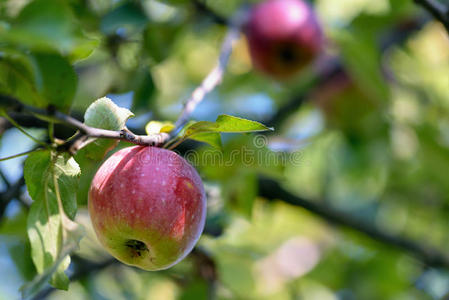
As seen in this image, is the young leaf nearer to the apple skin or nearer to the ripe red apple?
the apple skin

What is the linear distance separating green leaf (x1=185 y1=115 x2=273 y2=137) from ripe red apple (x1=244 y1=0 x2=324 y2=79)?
123cm

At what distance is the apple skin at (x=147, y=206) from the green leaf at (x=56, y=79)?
0.16 metres

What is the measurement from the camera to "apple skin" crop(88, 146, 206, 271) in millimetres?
924

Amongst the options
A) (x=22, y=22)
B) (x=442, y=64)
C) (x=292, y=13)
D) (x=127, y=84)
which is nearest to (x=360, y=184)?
(x=442, y=64)

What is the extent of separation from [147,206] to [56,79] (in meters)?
0.27

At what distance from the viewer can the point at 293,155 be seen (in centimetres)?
213

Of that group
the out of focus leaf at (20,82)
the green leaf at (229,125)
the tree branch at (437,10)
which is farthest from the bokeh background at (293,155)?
the tree branch at (437,10)

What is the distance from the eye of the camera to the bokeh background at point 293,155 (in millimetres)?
1630

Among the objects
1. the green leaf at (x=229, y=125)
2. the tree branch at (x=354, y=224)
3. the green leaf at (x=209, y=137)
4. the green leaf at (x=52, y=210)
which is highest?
the green leaf at (x=229, y=125)

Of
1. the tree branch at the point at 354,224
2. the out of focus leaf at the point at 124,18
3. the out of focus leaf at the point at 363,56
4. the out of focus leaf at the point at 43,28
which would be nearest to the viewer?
the out of focus leaf at the point at 43,28

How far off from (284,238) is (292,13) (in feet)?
4.07

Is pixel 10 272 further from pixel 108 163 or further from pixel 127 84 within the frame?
pixel 108 163

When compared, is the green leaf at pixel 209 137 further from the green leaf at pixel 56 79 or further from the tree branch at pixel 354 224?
the tree branch at pixel 354 224

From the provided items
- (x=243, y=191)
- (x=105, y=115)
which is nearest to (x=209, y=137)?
(x=105, y=115)
